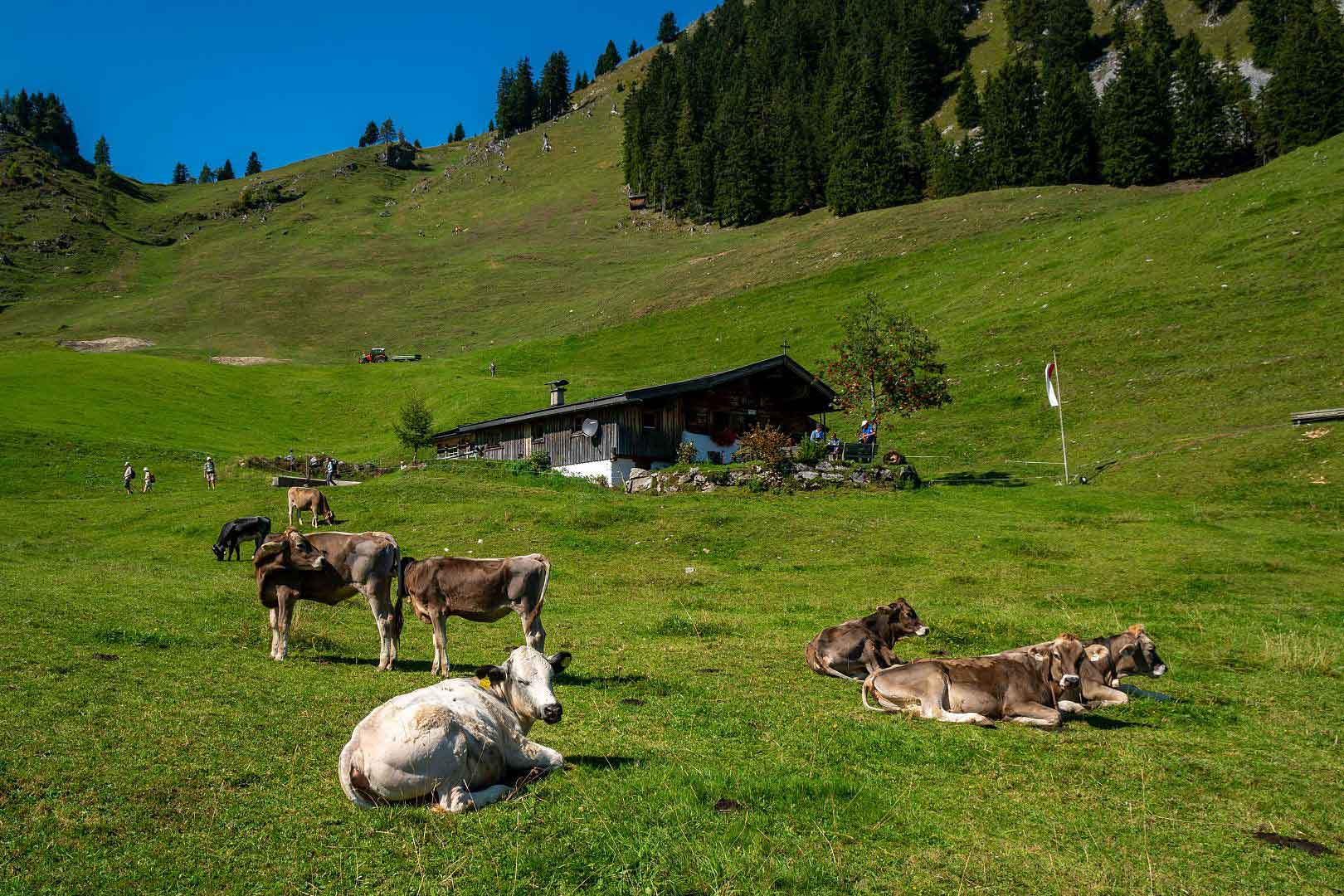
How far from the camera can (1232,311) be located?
164 ft

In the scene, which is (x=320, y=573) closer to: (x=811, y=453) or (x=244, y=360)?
(x=811, y=453)

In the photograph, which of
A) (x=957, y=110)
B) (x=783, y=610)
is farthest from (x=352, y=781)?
(x=957, y=110)

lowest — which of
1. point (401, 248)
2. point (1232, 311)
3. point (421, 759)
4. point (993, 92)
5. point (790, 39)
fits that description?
point (421, 759)

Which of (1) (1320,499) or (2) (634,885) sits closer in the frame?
(2) (634,885)

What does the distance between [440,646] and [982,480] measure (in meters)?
31.2

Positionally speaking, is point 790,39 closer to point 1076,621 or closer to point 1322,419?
point 1322,419

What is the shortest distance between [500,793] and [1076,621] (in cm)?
1333

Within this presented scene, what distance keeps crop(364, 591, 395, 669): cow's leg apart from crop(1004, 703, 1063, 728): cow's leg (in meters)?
8.47

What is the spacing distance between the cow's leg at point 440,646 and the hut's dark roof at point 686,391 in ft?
98.3

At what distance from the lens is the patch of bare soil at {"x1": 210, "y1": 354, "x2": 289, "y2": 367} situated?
94688mm

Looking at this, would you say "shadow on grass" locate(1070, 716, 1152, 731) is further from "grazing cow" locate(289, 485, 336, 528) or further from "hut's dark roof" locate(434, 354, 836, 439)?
"hut's dark roof" locate(434, 354, 836, 439)

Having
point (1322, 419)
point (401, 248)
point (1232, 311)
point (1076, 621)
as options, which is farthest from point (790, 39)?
point (1076, 621)

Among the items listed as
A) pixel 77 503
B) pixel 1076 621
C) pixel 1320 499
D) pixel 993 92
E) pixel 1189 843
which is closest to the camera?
pixel 1189 843

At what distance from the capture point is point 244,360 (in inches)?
3782
